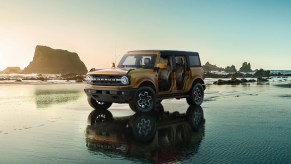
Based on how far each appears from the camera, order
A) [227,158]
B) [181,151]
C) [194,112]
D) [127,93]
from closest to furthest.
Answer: [227,158] < [181,151] < [127,93] < [194,112]

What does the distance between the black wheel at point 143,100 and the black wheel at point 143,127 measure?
0.35 m

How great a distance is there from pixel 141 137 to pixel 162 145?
974mm

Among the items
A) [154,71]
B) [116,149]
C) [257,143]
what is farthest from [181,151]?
[154,71]

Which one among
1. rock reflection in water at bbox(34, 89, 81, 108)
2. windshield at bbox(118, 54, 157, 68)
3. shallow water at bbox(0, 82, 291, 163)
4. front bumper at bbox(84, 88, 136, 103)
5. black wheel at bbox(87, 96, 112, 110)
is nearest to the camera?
shallow water at bbox(0, 82, 291, 163)

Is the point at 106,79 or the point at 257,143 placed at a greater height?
the point at 106,79

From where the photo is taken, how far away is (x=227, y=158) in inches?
255

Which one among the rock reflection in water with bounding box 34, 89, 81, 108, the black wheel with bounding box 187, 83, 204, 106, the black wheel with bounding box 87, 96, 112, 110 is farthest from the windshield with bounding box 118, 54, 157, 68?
the rock reflection in water with bounding box 34, 89, 81, 108

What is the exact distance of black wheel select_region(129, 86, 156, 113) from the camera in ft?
42.2

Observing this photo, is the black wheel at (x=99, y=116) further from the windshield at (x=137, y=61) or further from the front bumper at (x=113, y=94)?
the windshield at (x=137, y=61)

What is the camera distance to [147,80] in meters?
13.3

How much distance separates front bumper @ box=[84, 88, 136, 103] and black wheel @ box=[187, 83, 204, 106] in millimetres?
3505

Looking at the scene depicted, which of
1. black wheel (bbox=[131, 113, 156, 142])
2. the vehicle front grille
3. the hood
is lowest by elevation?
black wheel (bbox=[131, 113, 156, 142])

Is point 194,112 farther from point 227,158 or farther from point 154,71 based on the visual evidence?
point 227,158

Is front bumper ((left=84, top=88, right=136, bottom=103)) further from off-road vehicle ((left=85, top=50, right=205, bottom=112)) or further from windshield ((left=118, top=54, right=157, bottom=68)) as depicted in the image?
windshield ((left=118, top=54, right=157, bottom=68))
